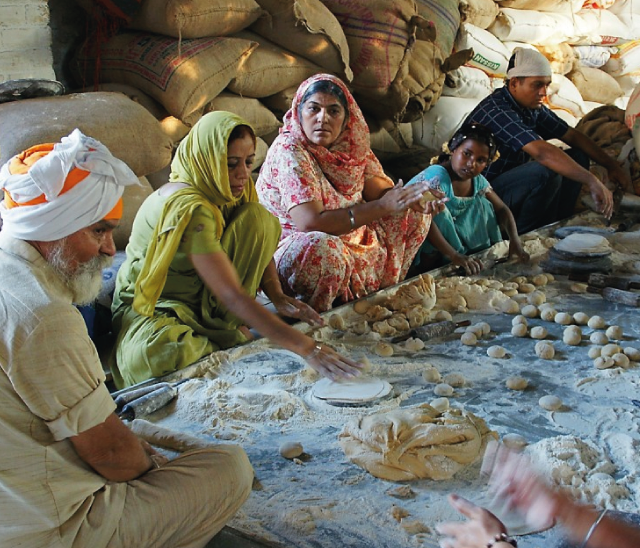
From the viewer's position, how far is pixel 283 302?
280 centimetres

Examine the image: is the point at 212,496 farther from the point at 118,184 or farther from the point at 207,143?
the point at 207,143

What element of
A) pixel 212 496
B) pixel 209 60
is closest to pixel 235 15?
pixel 209 60

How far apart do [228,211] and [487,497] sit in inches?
61.0

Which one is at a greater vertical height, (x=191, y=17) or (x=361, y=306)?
(x=191, y=17)

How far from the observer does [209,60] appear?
3.76 m

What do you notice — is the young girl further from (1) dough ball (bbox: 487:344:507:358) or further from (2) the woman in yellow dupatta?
(2) the woman in yellow dupatta

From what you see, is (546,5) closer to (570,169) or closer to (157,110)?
(570,169)

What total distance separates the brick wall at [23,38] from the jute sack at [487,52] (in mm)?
4192

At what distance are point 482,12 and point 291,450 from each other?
6.09 meters

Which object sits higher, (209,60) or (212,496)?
(209,60)

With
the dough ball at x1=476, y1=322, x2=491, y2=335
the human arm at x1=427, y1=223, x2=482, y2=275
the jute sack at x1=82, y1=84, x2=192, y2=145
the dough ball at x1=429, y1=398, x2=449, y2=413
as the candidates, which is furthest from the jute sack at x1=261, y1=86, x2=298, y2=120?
the dough ball at x1=429, y1=398, x2=449, y2=413

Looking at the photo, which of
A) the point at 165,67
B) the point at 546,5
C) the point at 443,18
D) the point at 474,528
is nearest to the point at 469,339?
the point at 474,528

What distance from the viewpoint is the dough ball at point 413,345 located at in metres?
2.64

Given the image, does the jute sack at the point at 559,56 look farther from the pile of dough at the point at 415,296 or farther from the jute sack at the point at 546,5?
the pile of dough at the point at 415,296
